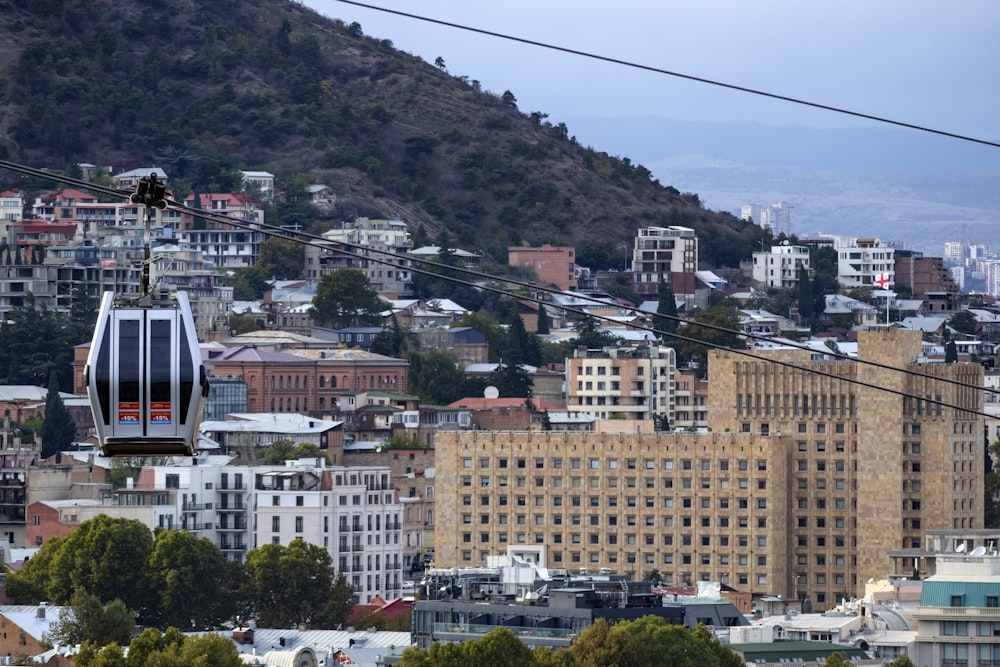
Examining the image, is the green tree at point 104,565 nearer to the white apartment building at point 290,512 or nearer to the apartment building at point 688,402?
the white apartment building at point 290,512

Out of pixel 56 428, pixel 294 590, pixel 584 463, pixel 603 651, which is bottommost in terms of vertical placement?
pixel 603 651

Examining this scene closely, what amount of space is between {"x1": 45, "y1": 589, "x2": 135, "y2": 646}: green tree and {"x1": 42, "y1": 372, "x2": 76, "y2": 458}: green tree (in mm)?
52280

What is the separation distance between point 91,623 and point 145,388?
212 feet

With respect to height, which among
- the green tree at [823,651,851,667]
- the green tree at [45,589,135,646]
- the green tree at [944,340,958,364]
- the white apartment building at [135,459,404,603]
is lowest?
the green tree at [45,589,135,646]

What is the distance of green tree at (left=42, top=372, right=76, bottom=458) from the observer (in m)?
150

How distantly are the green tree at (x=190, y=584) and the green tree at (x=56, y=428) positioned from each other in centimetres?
4143

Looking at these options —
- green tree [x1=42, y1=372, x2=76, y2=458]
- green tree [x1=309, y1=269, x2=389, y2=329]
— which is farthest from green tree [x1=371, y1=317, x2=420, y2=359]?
green tree [x1=42, y1=372, x2=76, y2=458]

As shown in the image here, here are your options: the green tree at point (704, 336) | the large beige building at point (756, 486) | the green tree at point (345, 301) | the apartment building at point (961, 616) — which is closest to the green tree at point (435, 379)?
the green tree at point (704, 336)

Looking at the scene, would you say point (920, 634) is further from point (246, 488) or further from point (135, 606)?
point (246, 488)

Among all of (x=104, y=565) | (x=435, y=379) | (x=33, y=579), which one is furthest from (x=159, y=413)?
(x=435, y=379)

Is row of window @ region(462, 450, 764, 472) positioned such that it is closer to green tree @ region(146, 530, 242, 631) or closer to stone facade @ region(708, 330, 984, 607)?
stone facade @ region(708, 330, 984, 607)

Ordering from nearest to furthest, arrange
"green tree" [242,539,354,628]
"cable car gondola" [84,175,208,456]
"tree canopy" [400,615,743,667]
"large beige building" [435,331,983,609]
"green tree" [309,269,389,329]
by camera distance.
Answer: "cable car gondola" [84,175,208,456] < "tree canopy" [400,615,743,667] < "green tree" [242,539,354,628] < "large beige building" [435,331,983,609] < "green tree" [309,269,389,329]

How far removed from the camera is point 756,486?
124 metres

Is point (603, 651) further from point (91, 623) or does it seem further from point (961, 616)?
point (91, 623)
